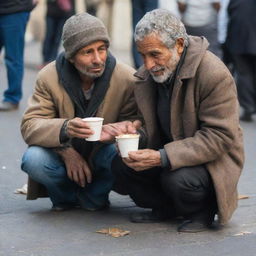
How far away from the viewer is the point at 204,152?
4.77 m

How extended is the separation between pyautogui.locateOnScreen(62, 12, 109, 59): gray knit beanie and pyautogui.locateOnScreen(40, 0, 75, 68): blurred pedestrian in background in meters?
5.97

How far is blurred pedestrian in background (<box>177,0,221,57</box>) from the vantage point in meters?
8.75

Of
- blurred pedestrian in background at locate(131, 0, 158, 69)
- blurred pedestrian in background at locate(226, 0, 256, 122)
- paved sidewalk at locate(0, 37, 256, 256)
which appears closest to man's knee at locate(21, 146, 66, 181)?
paved sidewalk at locate(0, 37, 256, 256)

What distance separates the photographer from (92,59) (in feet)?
16.7

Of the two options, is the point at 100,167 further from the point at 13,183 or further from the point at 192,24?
the point at 192,24

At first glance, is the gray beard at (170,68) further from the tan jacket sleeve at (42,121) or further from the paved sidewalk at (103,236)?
the paved sidewalk at (103,236)

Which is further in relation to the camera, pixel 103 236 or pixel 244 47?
pixel 244 47

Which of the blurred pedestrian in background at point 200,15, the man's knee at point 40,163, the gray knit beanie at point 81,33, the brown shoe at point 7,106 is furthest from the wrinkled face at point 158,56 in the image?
the brown shoe at point 7,106

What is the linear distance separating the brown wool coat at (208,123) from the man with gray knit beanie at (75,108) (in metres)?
0.34

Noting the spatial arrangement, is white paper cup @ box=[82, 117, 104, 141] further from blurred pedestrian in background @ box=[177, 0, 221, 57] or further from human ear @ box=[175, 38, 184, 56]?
Result: blurred pedestrian in background @ box=[177, 0, 221, 57]

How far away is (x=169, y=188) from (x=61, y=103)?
0.85m

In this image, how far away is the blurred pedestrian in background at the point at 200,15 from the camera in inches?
344

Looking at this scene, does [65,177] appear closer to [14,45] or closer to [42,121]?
[42,121]

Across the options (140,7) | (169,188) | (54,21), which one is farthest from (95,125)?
(54,21)
